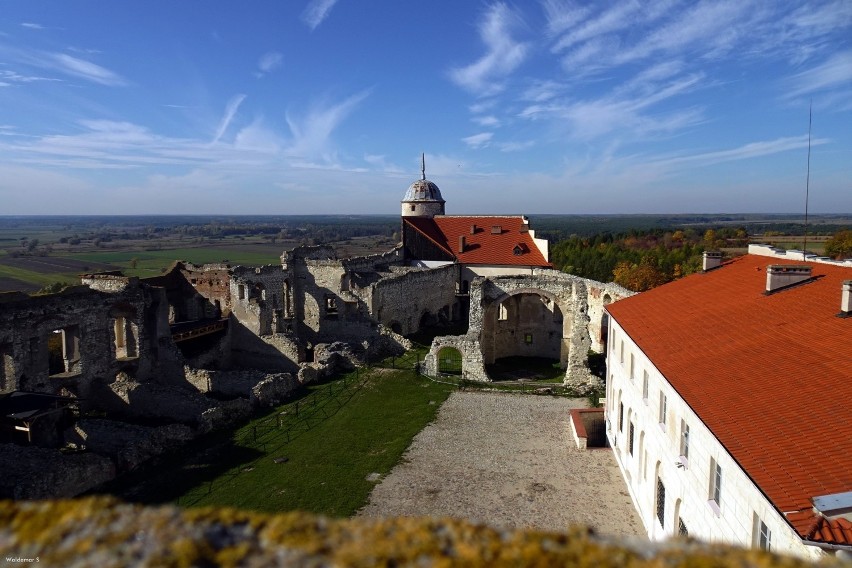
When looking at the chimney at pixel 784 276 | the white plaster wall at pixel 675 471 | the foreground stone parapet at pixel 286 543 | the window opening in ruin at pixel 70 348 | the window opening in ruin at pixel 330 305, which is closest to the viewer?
the foreground stone parapet at pixel 286 543

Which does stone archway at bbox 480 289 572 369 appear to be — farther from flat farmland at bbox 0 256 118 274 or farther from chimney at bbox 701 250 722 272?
flat farmland at bbox 0 256 118 274

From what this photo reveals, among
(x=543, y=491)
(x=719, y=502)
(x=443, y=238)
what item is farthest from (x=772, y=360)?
(x=443, y=238)

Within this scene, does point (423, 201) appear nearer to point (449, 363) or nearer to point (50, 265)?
point (449, 363)

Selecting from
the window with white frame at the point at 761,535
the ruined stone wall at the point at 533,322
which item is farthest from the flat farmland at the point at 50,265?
the window with white frame at the point at 761,535

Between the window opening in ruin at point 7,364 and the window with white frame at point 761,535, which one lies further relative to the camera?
the window opening in ruin at point 7,364

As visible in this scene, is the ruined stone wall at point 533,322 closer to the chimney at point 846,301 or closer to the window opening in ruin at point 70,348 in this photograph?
the chimney at point 846,301

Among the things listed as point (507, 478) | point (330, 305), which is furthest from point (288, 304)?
point (507, 478)
